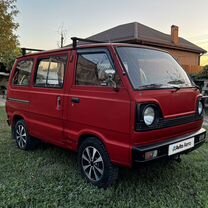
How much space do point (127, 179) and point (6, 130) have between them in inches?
164

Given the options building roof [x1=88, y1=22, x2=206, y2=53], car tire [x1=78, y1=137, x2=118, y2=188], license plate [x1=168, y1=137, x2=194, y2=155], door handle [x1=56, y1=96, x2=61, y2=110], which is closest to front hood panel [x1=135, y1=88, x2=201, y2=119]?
license plate [x1=168, y1=137, x2=194, y2=155]

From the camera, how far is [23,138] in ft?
16.9

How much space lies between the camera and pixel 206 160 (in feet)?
14.9

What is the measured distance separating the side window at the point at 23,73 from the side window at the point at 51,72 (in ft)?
1.04

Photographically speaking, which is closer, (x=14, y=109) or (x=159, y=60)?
(x=159, y=60)

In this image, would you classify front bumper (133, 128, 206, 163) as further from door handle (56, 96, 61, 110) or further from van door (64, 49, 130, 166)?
door handle (56, 96, 61, 110)

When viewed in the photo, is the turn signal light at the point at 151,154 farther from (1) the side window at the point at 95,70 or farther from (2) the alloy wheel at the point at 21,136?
(2) the alloy wheel at the point at 21,136

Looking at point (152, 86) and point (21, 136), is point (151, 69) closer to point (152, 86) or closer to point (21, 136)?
point (152, 86)

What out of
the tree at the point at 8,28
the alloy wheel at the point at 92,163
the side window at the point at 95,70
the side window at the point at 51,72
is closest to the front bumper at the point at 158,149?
the alloy wheel at the point at 92,163

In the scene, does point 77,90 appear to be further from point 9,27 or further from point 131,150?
point 9,27

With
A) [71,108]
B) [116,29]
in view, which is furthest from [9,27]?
[71,108]

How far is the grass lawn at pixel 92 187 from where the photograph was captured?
124 inches

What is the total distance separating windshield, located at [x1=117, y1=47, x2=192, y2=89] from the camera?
10.8ft

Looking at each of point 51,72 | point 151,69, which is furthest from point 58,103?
point 151,69
